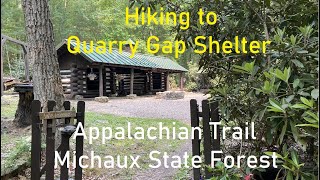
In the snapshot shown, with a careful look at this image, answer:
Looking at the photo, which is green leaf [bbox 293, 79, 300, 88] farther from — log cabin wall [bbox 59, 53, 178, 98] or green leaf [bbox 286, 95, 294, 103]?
log cabin wall [bbox 59, 53, 178, 98]

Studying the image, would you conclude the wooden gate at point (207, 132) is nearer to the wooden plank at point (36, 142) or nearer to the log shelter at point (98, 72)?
the wooden plank at point (36, 142)

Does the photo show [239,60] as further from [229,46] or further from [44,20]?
[44,20]

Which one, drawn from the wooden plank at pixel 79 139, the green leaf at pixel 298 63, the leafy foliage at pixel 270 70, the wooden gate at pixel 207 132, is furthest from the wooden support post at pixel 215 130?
the wooden plank at pixel 79 139

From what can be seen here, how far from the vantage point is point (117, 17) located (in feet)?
80.5

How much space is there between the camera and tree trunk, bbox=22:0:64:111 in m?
5.32

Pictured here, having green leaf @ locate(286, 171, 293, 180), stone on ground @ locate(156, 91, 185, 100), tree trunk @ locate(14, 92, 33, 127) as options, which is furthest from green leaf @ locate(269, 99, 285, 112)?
stone on ground @ locate(156, 91, 185, 100)

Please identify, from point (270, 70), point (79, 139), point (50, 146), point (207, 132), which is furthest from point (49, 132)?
point (270, 70)

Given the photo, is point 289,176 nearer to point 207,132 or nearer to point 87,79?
point 207,132

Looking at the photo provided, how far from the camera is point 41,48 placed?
5352mm

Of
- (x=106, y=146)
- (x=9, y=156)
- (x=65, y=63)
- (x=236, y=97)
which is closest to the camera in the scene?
(x=236, y=97)

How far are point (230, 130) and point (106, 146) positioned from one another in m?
3.45

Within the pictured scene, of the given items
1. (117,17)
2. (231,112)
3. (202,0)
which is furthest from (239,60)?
(117,17)

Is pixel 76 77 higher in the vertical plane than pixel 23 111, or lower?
higher

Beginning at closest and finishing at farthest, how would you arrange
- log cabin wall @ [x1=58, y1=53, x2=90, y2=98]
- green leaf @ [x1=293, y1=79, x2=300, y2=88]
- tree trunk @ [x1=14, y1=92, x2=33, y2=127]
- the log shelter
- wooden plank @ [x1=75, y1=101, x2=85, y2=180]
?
green leaf @ [x1=293, y1=79, x2=300, y2=88] → wooden plank @ [x1=75, y1=101, x2=85, y2=180] → tree trunk @ [x1=14, y1=92, x2=33, y2=127] → the log shelter → log cabin wall @ [x1=58, y1=53, x2=90, y2=98]
